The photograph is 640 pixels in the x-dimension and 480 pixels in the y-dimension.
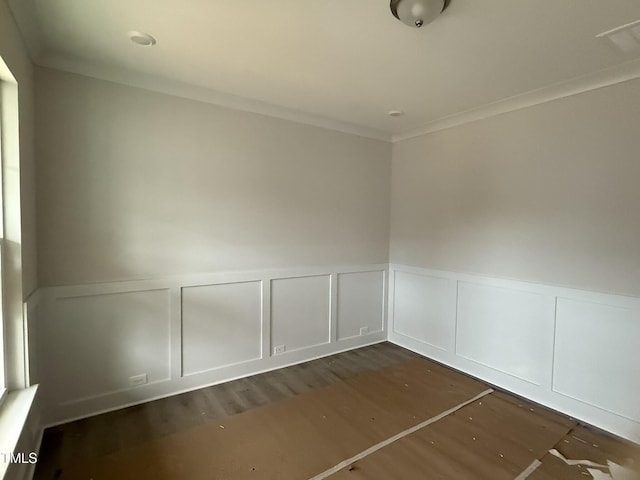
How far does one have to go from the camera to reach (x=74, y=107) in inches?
91.0

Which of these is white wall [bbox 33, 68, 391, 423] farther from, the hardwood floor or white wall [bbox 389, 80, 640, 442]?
white wall [bbox 389, 80, 640, 442]

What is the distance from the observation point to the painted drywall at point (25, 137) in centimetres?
166

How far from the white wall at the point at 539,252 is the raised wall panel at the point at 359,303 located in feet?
1.38

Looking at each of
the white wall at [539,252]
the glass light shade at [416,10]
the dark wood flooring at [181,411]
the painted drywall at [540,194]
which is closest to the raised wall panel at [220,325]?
the dark wood flooring at [181,411]

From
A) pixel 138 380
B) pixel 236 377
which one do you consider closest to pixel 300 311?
pixel 236 377

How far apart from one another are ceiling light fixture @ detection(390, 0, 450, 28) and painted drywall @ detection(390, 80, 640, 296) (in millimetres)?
1662

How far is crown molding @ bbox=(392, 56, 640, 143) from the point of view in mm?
2258

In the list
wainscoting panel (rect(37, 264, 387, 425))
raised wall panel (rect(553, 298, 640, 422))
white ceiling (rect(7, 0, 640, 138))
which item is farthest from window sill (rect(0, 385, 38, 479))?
raised wall panel (rect(553, 298, 640, 422))

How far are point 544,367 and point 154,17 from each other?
12.4 feet

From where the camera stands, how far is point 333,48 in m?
2.06

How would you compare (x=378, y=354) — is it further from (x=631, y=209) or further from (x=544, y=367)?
(x=631, y=209)

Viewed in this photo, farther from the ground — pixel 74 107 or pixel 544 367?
pixel 74 107

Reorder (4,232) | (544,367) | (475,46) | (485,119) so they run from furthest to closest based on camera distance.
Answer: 1. (485,119)
2. (544,367)
3. (475,46)
4. (4,232)

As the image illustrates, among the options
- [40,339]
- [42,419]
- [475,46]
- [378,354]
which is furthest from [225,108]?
[378,354]
